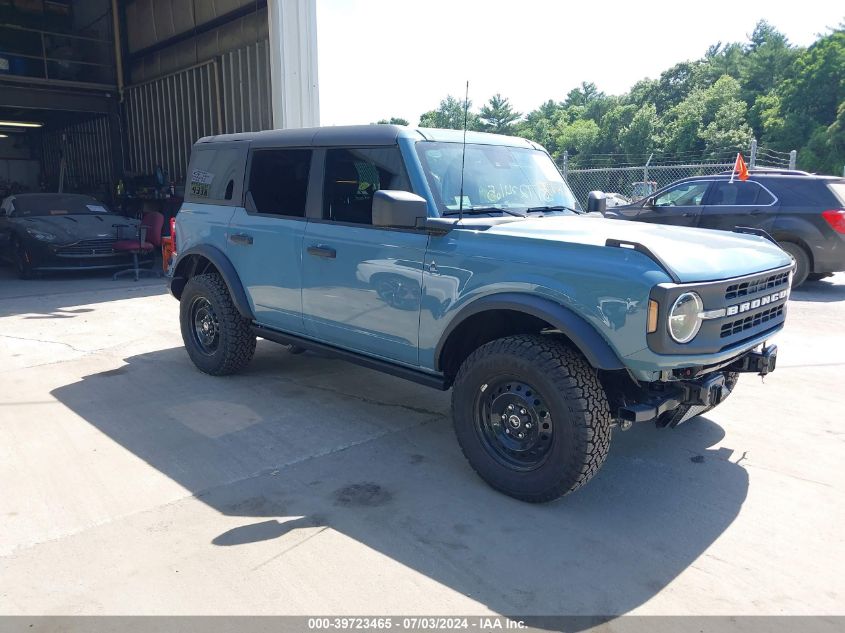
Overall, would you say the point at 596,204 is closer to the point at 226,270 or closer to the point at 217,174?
the point at 226,270

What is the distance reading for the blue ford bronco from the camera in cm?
311

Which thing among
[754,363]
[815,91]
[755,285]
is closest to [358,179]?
[755,285]

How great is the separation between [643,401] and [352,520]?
5.21 ft

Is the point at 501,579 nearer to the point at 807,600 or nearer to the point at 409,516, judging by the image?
the point at 409,516

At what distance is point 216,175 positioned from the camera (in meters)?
5.53

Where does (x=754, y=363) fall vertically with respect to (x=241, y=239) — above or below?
below

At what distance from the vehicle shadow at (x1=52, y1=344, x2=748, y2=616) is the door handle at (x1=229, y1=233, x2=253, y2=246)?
121cm

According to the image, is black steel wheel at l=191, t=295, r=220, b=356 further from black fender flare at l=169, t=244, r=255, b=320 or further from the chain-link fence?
the chain-link fence

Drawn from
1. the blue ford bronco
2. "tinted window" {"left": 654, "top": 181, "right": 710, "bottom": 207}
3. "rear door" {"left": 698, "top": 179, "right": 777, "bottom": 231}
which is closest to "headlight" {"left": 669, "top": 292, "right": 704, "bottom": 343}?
the blue ford bronco

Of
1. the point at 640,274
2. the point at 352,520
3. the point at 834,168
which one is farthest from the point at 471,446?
the point at 834,168

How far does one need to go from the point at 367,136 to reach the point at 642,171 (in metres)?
28.3

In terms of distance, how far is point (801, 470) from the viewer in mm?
3877

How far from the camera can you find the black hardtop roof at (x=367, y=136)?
4.15 meters

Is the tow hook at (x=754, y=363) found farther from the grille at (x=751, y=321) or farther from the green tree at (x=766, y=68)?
the green tree at (x=766, y=68)
